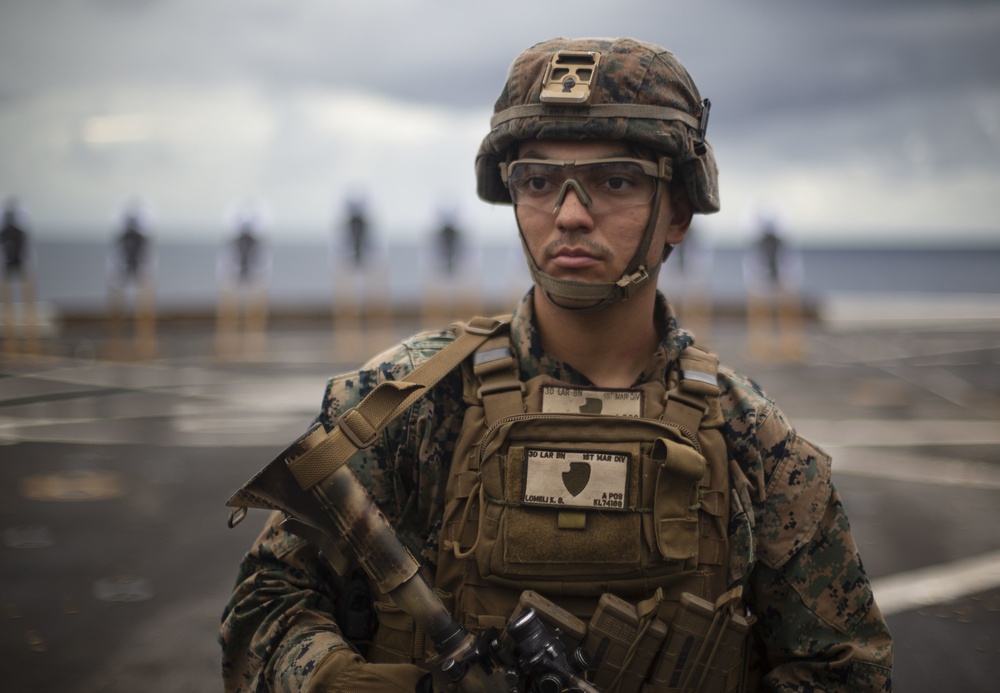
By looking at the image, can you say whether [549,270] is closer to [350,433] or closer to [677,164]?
[677,164]

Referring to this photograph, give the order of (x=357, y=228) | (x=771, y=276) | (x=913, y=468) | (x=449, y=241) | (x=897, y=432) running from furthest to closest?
(x=449, y=241), (x=357, y=228), (x=771, y=276), (x=897, y=432), (x=913, y=468)

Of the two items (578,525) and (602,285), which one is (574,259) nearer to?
(602,285)

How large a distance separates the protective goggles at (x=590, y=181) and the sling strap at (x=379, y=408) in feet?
1.08

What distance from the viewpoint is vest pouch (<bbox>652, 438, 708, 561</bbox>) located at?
6.52 ft

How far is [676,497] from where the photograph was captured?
2023mm

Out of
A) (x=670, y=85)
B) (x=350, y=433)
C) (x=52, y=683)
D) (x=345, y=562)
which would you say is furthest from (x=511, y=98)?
(x=52, y=683)

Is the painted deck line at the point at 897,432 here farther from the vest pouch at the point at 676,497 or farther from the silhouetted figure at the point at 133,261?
the silhouetted figure at the point at 133,261

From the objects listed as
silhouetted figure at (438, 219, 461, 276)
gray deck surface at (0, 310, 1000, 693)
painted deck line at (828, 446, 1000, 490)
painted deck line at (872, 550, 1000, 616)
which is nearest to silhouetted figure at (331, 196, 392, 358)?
silhouetted figure at (438, 219, 461, 276)

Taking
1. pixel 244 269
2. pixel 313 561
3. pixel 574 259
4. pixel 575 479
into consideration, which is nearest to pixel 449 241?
pixel 244 269

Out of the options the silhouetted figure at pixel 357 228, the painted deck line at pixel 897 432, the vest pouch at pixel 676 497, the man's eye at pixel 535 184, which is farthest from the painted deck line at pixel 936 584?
the silhouetted figure at pixel 357 228

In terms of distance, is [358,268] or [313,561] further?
[358,268]

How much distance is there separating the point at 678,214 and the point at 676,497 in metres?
0.81

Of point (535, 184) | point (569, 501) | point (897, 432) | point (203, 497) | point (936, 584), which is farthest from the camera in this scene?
point (897, 432)

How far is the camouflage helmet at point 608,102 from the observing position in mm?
2158
